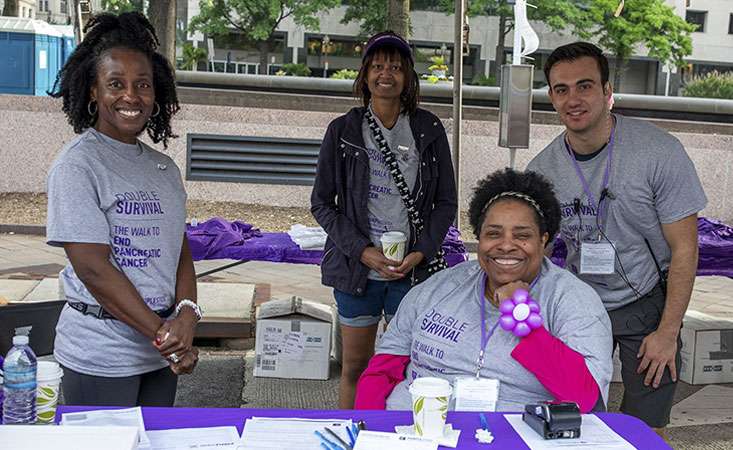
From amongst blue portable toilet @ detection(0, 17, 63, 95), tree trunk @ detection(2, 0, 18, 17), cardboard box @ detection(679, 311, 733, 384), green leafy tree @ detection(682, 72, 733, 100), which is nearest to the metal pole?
cardboard box @ detection(679, 311, 733, 384)

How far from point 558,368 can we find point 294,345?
2.98m

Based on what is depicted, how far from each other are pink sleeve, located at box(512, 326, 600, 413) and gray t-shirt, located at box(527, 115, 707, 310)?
28.5 inches

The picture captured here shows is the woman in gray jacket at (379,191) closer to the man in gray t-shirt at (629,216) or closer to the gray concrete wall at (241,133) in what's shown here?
the man in gray t-shirt at (629,216)

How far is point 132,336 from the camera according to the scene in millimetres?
2582

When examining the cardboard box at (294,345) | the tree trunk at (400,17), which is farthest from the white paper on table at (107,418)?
the tree trunk at (400,17)

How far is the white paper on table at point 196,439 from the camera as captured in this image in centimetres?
207

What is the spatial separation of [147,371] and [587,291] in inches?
52.4

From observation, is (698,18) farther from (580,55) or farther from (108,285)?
(108,285)

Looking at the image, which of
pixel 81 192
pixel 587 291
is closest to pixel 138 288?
pixel 81 192

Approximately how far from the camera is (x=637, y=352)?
Result: 3135 mm

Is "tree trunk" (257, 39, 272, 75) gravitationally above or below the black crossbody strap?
above

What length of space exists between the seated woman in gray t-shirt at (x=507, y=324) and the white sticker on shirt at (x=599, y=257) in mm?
284

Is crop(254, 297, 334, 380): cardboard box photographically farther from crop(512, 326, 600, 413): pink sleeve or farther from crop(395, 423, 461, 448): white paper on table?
crop(395, 423, 461, 448): white paper on table

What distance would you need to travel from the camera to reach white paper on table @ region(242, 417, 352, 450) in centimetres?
209
